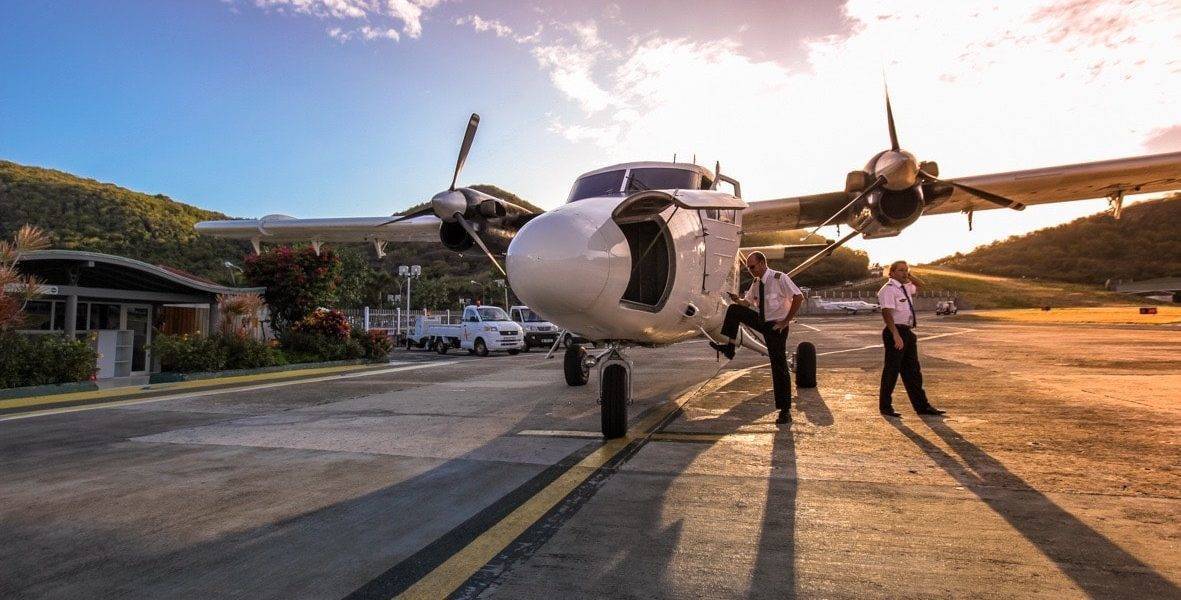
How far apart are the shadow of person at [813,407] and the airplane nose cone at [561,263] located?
293 cm

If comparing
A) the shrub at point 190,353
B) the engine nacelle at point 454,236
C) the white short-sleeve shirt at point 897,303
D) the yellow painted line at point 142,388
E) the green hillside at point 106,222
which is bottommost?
the yellow painted line at point 142,388

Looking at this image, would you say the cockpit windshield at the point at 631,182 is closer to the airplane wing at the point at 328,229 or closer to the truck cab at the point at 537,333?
the airplane wing at the point at 328,229

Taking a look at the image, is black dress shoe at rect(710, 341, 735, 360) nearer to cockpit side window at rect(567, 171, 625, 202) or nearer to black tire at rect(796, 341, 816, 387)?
black tire at rect(796, 341, 816, 387)

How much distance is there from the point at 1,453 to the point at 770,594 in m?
6.49

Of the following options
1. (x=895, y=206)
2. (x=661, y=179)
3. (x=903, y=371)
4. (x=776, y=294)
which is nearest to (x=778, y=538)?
(x=776, y=294)

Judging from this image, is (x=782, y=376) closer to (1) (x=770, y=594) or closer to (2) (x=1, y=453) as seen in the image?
(1) (x=770, y=594)

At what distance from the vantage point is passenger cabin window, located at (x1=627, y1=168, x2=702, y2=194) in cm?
648

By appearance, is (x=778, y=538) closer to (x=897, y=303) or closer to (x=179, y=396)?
(x=897, y=303)

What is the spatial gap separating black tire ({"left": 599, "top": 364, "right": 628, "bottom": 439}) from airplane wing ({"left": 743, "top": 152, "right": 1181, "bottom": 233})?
3831 millimetres

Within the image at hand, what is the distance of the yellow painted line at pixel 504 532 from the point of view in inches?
90.3

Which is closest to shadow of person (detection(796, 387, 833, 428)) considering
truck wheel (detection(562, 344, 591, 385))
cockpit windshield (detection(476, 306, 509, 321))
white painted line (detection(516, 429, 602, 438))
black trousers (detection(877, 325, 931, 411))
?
black trousers (detection(877, 325, 931, 411))

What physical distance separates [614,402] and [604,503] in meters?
1.82

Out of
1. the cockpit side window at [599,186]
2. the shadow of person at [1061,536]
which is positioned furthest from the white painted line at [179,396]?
the shadow of person at [1061,536]

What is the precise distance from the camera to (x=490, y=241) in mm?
9500
